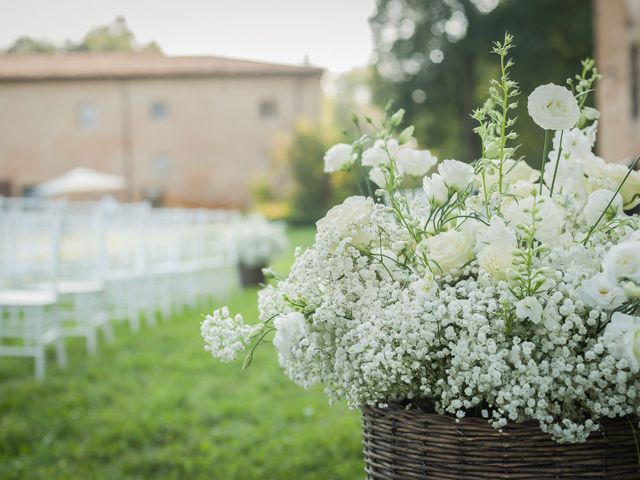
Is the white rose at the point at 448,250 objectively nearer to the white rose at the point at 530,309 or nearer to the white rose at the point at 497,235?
the white rose at the point at 497,235

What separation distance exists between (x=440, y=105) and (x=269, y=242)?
41.5 feet

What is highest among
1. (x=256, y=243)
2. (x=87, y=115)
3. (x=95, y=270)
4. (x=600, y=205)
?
(x=87, y=115)

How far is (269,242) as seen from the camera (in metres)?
10.0

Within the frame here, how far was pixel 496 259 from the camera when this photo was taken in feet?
3.46

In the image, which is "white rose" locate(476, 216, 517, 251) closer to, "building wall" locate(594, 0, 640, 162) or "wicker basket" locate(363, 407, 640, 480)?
"wicker basket" locate(363, 407, 640, 480)

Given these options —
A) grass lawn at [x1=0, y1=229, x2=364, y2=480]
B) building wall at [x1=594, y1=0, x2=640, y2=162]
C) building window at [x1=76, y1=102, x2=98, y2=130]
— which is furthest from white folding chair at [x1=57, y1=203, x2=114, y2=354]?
building window at [x1=76, y1=102, x2=98, y2=130]

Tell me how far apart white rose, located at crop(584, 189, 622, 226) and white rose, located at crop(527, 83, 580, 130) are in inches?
6.7

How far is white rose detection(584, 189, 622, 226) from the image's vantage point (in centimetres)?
116

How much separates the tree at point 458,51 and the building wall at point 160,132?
8017 mm

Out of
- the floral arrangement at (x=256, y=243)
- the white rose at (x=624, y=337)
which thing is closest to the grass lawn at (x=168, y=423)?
the white rose at (x=624, y=337)

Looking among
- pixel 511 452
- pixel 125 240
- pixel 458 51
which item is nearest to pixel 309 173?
pixel 458 51

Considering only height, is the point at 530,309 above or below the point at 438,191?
below

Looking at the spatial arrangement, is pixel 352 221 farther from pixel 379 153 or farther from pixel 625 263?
pixel 625 263

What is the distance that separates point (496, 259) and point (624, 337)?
204 millimetres
